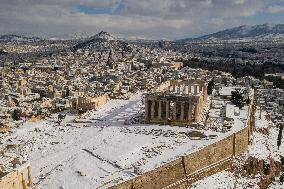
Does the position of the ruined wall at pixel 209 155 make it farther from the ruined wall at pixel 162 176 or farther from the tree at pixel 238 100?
the tree at pixel 238 100

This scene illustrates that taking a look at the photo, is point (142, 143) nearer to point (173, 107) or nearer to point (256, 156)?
point (173, 107)

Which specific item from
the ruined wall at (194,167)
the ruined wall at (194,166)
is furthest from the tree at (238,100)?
the ruined wall at (194,167)

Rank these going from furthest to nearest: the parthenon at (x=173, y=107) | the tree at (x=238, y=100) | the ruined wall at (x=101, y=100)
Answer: the tree at (x=238, y=100)
the ruined wall at (x=101, y=100)
the parthenon at (x=173, y=107)

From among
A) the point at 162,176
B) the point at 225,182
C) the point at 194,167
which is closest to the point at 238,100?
the point at 225,182

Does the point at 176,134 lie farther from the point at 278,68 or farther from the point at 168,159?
the point at 278,68

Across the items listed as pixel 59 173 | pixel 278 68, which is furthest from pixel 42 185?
pixel 278 68

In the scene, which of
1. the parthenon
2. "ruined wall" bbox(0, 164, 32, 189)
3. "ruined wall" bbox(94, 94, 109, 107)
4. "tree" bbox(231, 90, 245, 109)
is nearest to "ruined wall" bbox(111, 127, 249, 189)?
the parthenon

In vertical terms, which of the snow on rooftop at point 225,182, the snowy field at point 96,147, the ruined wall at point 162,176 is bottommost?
the snow on rooftop at point 225,182
